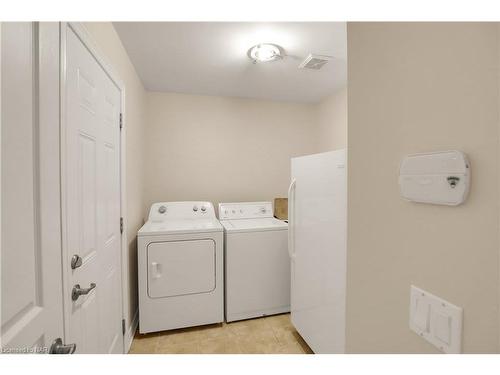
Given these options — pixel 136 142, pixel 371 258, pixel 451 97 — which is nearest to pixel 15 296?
pixel 371 258

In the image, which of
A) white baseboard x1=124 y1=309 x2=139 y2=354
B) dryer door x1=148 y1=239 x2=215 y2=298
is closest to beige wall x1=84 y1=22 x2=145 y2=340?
white baseboard x1=124 y1=309 x2=139 y2=354

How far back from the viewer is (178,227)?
226 cm

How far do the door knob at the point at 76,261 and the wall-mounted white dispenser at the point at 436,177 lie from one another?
4.02 feet

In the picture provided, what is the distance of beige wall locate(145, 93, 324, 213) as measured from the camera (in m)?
2.87

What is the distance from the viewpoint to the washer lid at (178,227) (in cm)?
209

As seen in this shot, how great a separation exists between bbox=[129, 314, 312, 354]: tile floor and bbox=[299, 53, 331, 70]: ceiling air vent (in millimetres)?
2431

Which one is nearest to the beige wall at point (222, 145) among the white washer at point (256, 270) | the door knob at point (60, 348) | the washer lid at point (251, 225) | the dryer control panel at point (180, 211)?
the dryer control panel at point (180, 211)

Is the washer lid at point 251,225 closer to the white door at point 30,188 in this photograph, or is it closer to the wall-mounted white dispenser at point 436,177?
the white door at point 30,188

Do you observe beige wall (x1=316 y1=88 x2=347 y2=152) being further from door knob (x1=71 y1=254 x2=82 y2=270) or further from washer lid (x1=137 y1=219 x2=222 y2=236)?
door knob (x1=71 y1=254 x2=82 y2=270)

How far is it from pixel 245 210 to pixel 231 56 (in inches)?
64.5

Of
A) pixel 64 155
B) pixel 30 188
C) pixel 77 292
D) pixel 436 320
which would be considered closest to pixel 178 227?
pixel 77 292
